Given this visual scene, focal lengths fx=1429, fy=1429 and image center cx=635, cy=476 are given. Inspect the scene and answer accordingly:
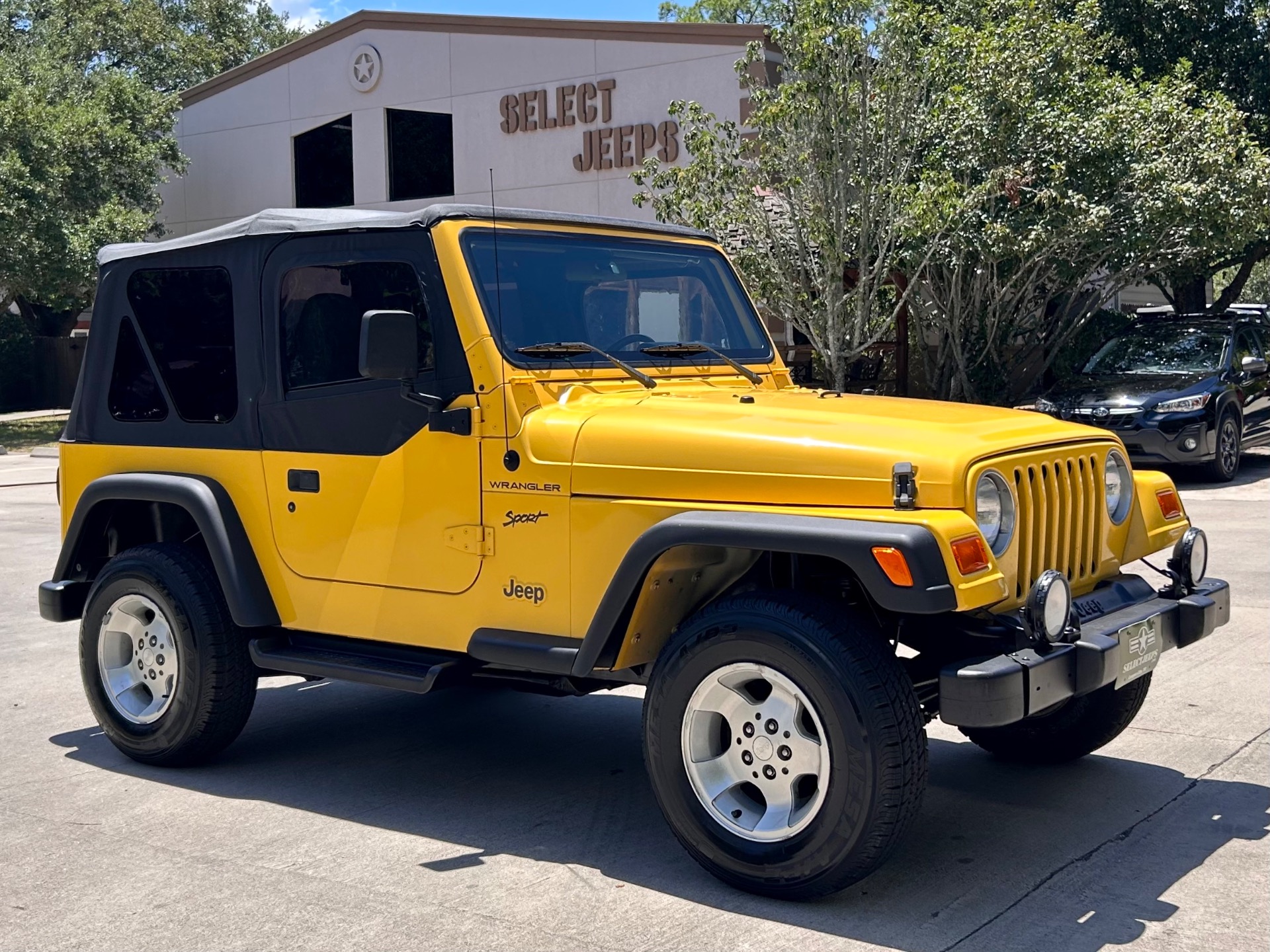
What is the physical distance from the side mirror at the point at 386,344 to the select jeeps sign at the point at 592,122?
18853mm

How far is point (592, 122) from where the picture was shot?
24328 millimetres

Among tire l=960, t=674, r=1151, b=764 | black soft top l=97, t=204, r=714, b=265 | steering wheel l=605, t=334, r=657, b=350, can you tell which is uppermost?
black soft top l=97, t=204, r=714, b=265

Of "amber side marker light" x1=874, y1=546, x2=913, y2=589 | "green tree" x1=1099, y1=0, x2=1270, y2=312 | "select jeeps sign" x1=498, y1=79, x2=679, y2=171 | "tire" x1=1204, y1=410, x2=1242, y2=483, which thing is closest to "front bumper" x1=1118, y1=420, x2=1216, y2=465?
"tire" x1=1204, y1=410, x2=1242, y2=483

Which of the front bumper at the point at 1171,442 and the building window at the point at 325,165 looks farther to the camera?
the building window at the point at 325,165

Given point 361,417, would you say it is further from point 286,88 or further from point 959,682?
point 286,88

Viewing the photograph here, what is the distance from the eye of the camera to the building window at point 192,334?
5.73 meters

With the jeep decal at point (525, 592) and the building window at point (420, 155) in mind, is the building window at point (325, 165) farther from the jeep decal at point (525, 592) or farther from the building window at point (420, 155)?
the jeep decal at point (525, 592)

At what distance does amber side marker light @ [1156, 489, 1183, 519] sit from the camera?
17.4 ft

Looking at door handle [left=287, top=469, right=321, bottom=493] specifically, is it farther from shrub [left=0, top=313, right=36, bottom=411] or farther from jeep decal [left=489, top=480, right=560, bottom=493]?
shrub [left=0, top=313, right=36, bottom=411]

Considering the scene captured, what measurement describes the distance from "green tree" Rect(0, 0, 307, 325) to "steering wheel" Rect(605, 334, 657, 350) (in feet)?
76.1

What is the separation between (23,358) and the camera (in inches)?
1314

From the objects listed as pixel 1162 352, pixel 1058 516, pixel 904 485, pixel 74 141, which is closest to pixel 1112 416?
pixel 1162 352

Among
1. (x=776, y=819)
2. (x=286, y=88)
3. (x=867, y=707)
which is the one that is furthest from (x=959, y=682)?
(x=286, y=88)

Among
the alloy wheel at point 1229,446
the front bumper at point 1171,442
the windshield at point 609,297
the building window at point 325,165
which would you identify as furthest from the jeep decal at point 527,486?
the building window at point 325,165
